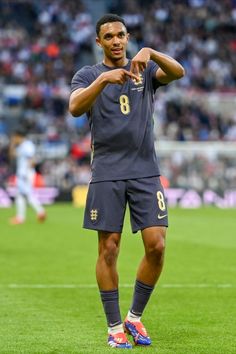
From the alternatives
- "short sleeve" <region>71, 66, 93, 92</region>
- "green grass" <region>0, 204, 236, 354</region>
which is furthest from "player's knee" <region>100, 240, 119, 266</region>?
"short sleeve" <region>71, 66, 93, 92</region>

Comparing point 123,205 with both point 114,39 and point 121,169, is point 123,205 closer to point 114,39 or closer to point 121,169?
point 121,169

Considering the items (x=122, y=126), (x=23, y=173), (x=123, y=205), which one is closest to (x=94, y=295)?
(x=123, y=205)

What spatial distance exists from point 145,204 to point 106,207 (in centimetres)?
31

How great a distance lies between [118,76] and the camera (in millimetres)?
7426

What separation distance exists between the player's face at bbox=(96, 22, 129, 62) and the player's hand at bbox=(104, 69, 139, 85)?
1.21 ft

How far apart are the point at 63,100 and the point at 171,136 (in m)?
4.08

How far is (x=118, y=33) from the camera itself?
305 inches

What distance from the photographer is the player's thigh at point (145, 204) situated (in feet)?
25.9

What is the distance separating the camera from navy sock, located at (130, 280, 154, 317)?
8.07 m

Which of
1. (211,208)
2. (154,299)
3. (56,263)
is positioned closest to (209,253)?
(56,263)

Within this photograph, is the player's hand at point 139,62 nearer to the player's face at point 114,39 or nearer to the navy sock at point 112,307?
the player's face at point 114,39

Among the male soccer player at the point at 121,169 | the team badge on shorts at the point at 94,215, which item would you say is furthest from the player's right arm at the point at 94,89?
the team badge on shorts at the point at 94,215

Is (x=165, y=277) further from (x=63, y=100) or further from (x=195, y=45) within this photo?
(x=195, y=45)

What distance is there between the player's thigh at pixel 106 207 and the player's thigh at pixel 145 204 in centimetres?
9
